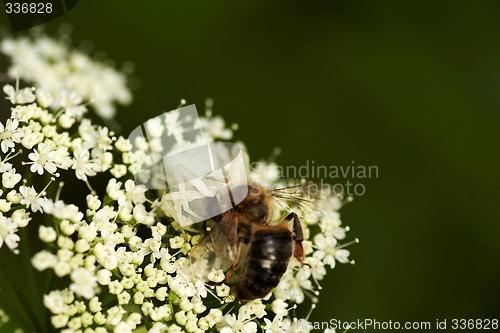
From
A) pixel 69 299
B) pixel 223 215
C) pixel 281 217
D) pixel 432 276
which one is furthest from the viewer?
pixel 432 276

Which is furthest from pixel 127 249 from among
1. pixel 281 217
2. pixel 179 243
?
pixel 281 217

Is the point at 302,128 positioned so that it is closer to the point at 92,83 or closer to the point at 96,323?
the point at 92,83

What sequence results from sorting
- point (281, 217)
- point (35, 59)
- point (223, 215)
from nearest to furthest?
point (223, 215) → point (281, 217) → point (35, 59)

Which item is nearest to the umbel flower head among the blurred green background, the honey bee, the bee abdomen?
the honey bee

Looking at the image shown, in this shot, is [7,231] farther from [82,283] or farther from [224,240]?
[224,240]

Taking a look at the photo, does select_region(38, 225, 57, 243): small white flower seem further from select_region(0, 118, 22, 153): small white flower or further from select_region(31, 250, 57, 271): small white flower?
select_region(0, 118, 22, 153): small white flower

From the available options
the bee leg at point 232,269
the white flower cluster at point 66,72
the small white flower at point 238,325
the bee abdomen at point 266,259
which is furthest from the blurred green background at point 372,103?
the bee abdomen at point 266,259
